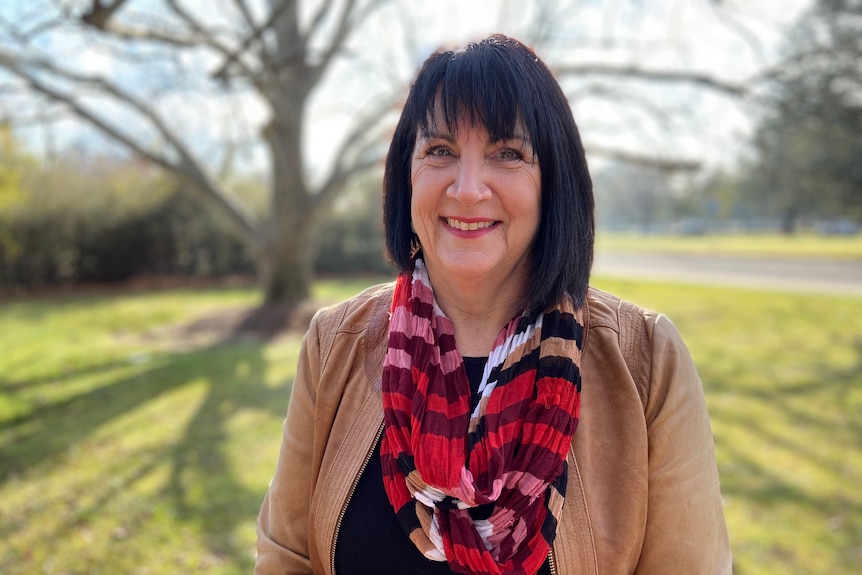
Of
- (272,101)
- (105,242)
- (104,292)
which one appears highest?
(272,101)

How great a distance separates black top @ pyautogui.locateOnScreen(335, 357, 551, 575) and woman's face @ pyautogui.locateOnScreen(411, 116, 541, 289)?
328 mm

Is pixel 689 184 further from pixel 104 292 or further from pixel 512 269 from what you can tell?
pixel 104 292

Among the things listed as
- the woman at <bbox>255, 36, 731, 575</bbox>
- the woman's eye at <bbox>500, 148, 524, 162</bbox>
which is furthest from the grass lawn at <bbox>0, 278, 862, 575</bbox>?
the woman's eye at <bbox>500, 148, 524, 162</bbox>

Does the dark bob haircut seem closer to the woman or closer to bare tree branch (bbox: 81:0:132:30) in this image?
the woman

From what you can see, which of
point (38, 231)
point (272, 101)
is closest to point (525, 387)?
point (272, 101)

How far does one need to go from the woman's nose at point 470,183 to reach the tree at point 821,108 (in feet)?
34.5

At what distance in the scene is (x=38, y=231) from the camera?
1650 cm

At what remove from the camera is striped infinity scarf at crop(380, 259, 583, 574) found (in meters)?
1.35

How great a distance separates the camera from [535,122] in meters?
1.43

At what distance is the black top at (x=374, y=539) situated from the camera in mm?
1458

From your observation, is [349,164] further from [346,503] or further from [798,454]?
[346,503]

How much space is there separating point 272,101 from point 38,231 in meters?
10.8

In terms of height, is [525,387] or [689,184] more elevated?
[689,184]

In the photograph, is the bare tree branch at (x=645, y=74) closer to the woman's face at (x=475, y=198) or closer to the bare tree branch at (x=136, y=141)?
the bare tree branch at (x=136, y=141)
